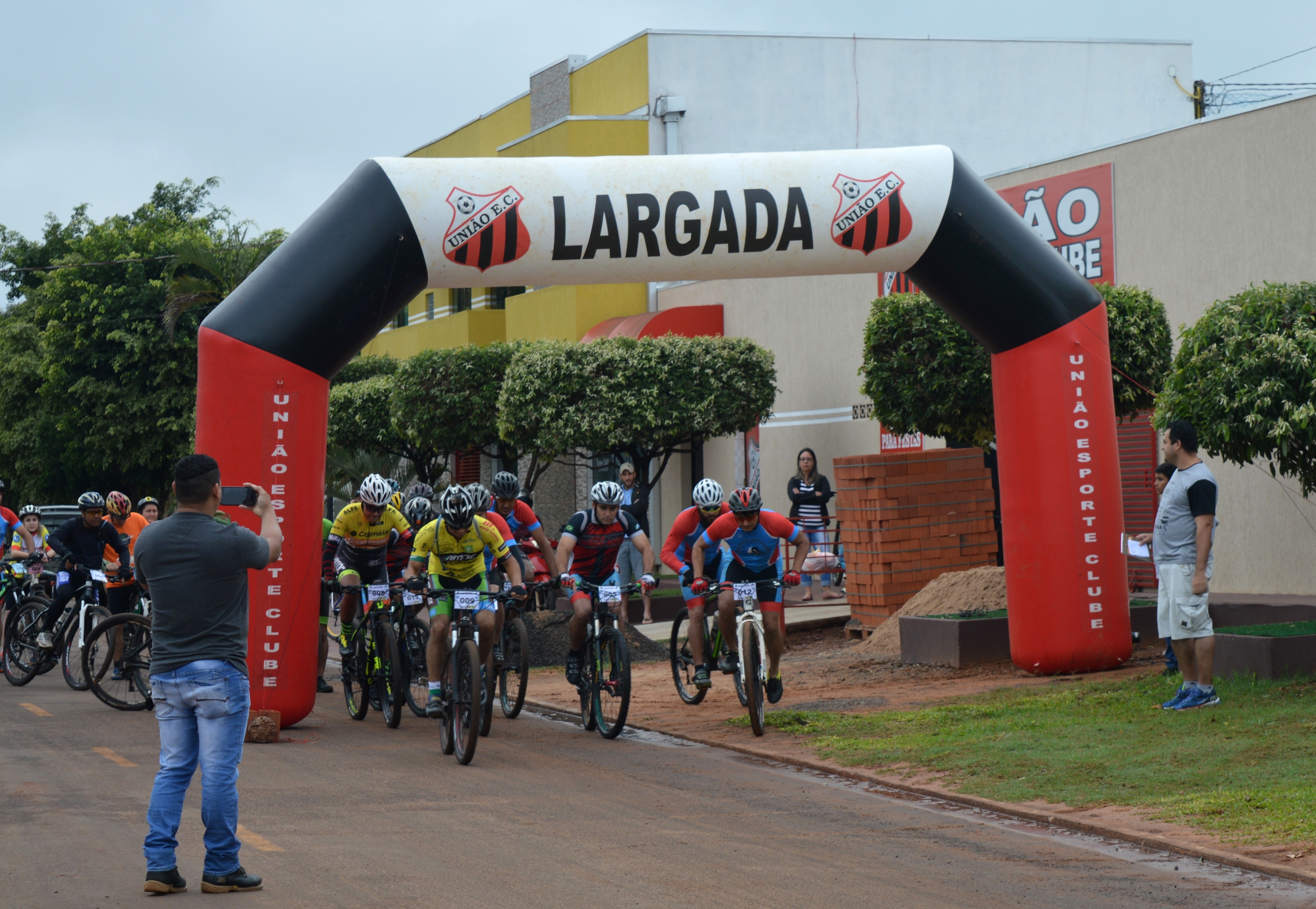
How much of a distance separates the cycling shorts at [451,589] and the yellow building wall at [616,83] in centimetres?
2154

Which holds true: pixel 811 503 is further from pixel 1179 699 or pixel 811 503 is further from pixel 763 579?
pixel 1179 699

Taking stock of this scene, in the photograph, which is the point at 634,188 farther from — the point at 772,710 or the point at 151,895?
the point at 151,895

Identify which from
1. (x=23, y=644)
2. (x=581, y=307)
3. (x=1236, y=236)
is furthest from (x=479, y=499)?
(x=581, y=307)

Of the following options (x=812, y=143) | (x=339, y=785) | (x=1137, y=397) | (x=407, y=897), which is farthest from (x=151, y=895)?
(x=812, y=143)

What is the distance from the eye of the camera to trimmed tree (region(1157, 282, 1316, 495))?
1043 centimetres

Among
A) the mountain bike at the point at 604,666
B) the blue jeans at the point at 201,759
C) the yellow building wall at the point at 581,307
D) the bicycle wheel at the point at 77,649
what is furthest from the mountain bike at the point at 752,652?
the yellow building wall at the point at 581,307

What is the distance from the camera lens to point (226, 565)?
6.24 m

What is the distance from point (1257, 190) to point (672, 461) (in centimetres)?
1526

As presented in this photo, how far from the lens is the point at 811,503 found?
20703 millimetres

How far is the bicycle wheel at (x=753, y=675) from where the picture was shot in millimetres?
10555

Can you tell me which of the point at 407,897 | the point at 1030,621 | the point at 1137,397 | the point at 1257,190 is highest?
the point at 1257,190

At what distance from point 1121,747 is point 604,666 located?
381 centimetres

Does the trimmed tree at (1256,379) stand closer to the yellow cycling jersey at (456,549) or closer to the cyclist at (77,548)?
the yellow cycling jersey at (456,549)

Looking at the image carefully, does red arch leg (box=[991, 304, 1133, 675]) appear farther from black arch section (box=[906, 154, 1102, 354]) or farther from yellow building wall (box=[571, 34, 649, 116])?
yellow building wall (box=[571, 34, 649, 116])
